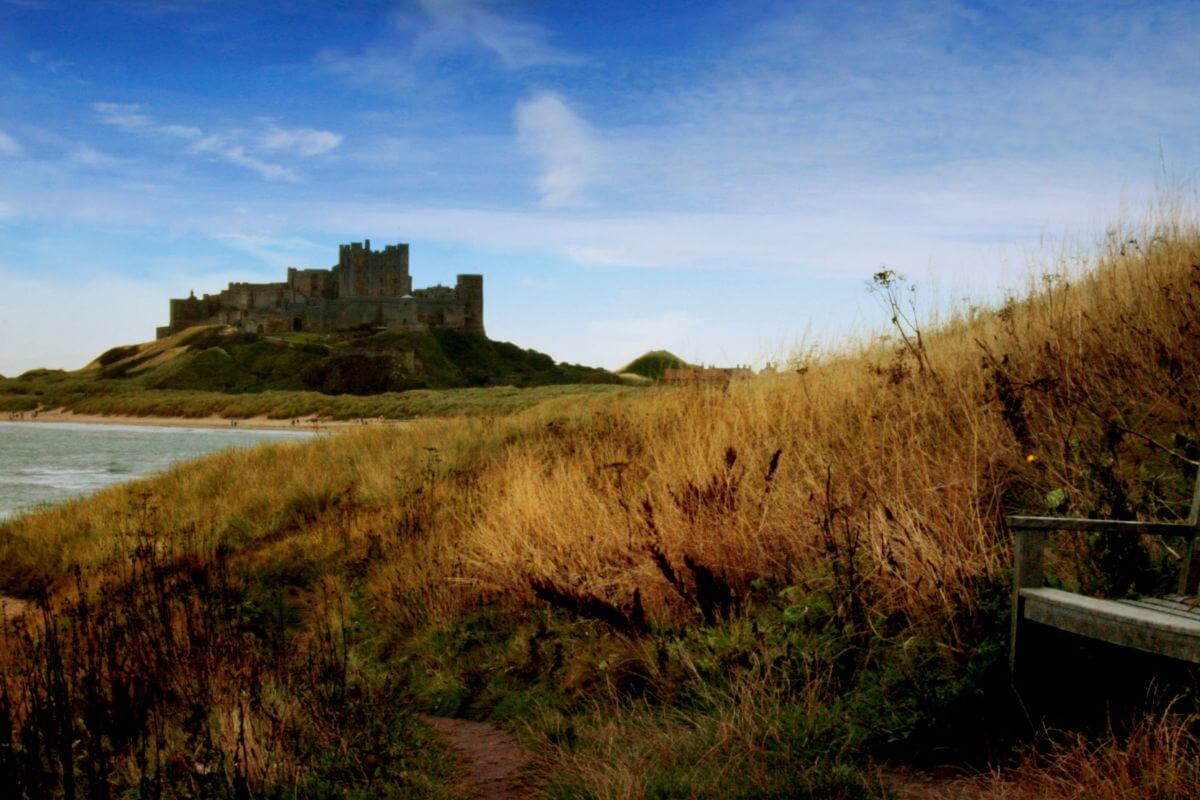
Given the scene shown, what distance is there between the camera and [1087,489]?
4.46 meters

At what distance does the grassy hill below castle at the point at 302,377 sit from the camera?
4341cm

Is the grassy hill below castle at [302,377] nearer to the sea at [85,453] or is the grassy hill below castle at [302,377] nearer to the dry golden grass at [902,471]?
the sea at [85,453]

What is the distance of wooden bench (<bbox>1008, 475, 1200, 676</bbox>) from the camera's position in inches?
110

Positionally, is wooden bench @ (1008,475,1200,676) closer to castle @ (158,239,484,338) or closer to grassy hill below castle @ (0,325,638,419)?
grassy hill below castle @ (0,325,638,419)

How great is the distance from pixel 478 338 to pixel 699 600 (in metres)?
72.5

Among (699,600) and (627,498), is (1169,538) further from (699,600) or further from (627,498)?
(627,498)

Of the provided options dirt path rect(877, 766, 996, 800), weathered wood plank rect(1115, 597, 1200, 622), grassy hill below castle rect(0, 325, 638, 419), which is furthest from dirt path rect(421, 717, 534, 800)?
grassy hill below castle rect(0, 325, 638, 419)

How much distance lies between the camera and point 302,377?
188ft

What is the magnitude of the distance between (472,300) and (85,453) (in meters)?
53.2

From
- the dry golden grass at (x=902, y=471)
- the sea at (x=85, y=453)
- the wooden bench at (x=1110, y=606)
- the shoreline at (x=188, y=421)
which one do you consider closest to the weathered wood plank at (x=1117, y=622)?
the wooden bench at (x=1110, y=606)

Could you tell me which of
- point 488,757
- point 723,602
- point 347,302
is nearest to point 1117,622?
point 723,602

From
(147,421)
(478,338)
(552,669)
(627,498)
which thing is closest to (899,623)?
(552,669)

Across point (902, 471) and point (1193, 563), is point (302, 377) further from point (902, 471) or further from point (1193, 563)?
point (1193, 563)

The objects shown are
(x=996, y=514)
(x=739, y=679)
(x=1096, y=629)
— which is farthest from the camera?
(x=996, y=514)
